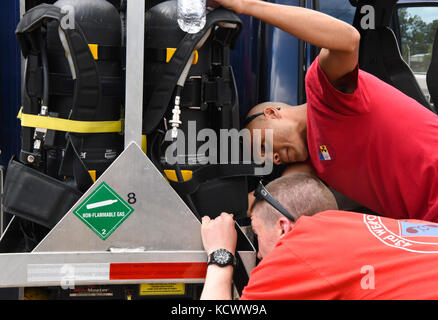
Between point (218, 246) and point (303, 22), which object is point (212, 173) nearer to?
point (218, 246)

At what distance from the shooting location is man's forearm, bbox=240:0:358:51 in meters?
1.80

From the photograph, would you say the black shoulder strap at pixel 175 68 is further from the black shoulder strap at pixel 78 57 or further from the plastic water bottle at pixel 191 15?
the black shoulder strap at pixel 78 57

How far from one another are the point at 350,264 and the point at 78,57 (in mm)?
1128

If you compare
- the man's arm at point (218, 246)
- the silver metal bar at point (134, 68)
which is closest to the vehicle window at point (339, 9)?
the silver metal bar at point (134, 68)

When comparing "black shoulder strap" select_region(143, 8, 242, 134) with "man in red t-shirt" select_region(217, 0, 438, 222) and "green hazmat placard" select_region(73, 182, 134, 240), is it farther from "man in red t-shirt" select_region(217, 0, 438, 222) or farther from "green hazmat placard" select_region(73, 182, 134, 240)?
"man in red t-shirt" select_region(217, 0, 438, 222)

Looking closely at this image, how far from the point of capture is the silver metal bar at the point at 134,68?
1705 millimetres

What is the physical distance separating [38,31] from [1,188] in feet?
2.58

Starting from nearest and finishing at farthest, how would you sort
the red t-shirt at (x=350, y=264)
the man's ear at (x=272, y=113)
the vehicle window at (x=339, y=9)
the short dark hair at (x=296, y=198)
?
the red t-shirt at (x=350, y=264), the short dark hair at (x=296, y=198), the man's ear at (x=272, y=113), the vehicle window at (x=339, y=9)

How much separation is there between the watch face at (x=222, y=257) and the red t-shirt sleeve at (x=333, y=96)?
29.5 inches

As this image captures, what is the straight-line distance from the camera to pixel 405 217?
217 centimetres

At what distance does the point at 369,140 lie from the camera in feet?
6.78

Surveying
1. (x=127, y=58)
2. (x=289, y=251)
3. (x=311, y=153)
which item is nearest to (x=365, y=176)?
(x=311, y=153)
